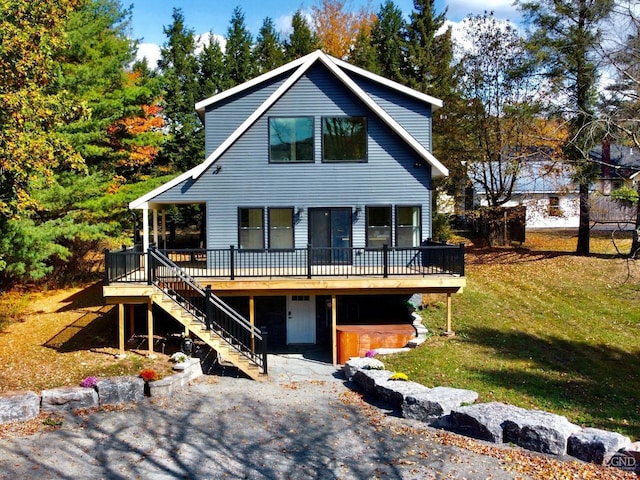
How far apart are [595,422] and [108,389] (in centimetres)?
989

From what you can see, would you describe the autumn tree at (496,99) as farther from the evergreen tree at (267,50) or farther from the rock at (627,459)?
the rock at (627,459)

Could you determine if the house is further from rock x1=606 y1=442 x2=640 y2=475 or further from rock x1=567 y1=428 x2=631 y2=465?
rock x1=606 y1=442 x2=640 y2=475

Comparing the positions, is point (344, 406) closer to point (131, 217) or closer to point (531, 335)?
point (531, 335)

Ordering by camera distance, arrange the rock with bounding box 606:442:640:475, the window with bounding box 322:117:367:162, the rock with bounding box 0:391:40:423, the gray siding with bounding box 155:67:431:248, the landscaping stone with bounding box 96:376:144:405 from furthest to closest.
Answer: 1. the window with bounding box 322:117:367:162
2. the gray siding with bounding box 155:67:431:248
3. the landscaping stone with bounding box 96:376:144:405
4. the rock with bounding box 0:391:40:423
5. the rock with bounding box 606:442:640:475

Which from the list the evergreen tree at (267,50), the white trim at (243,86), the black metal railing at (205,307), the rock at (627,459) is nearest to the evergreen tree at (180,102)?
the evergreen tree at (267,50)

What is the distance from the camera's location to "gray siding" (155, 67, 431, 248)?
682 inches

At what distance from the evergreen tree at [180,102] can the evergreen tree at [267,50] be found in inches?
177

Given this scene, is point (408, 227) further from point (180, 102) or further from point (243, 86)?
point (180, 102)

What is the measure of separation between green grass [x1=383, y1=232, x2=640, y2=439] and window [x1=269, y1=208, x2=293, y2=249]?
17.5ft

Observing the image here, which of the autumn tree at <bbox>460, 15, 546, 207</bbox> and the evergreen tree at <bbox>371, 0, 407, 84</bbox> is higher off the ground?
the evergreen tree at <bbox>371, 0, 407, 84</bbox>

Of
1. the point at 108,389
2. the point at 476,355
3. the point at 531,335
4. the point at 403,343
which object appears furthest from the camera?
the point at 531,335

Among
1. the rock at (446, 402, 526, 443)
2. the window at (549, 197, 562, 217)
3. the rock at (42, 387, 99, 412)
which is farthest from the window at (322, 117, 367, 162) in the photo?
the window at (549, 197, 562, 217)

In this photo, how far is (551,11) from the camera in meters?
25.3

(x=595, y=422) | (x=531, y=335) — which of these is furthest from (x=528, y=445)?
(x=531, y=335)
